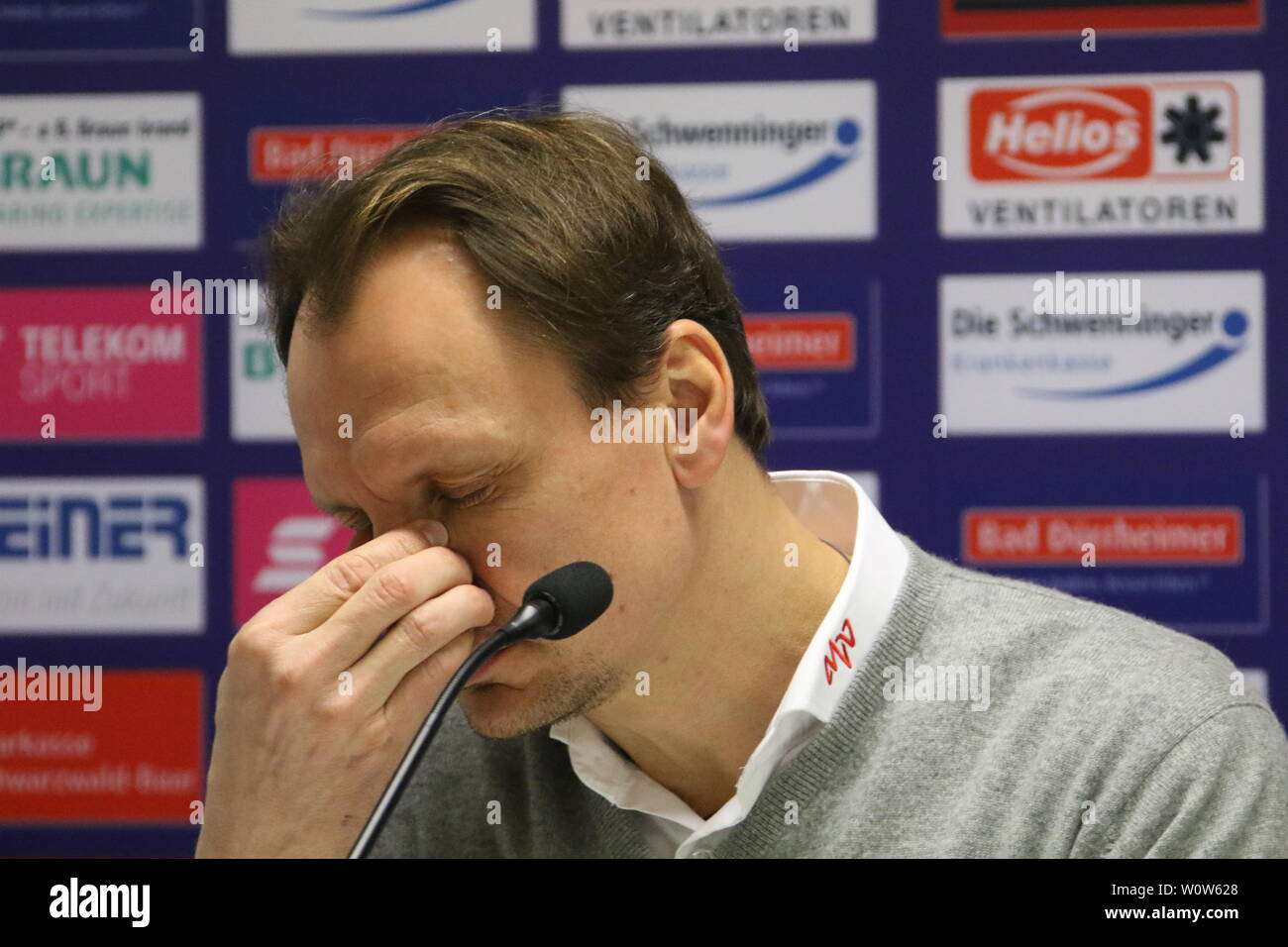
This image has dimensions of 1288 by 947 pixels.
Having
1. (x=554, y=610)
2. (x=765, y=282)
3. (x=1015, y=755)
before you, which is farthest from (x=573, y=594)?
(x=765, y=282)

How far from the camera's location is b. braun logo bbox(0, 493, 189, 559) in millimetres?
2379

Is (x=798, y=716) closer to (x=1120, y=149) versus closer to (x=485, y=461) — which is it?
(x=485, y=461)

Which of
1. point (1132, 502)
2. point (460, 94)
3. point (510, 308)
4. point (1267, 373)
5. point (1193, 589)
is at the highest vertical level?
point (460, 94)

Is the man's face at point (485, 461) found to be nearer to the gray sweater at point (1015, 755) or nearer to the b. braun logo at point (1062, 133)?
the gray sweater at point (1015, 755)

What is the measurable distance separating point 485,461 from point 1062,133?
1.55 m

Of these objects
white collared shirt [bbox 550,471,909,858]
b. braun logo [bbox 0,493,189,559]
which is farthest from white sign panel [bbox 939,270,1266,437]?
b. braun logo [bbox 0,493,189,559]

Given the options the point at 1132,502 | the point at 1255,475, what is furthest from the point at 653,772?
the point at 1255,475

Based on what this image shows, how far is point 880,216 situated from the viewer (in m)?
2.27

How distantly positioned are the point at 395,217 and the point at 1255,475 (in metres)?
1.69

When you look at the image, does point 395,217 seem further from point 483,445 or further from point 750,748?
point 750,748

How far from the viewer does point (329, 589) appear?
108cm

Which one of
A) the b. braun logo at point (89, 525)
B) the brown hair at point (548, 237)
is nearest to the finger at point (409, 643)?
the brown hair at point (548, 237)

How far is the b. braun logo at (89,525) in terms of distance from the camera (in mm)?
2379
